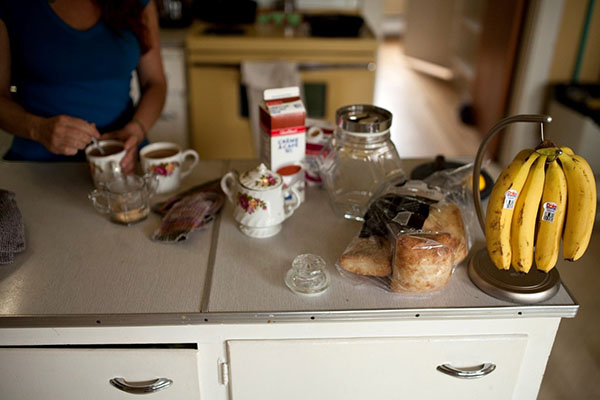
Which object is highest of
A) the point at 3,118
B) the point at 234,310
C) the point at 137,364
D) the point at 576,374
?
the point at 3,118

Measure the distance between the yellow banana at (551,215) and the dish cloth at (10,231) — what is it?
99 centimetres

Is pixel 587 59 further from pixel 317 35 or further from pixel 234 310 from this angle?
pixel 234 310

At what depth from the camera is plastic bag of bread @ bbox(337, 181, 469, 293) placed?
1.02 m

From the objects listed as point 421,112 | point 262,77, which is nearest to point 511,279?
point 262,77

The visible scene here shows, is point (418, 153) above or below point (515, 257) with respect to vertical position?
below

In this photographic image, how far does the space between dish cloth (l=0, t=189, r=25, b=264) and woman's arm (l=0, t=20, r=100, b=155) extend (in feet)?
0.69

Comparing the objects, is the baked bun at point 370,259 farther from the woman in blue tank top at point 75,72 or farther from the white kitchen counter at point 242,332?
the woman in blue tank top at point 75,72

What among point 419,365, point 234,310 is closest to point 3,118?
point 234,310

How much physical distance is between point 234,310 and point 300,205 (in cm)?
40

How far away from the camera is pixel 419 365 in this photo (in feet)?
3.53

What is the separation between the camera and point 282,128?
121 centimetres

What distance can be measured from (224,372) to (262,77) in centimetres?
188

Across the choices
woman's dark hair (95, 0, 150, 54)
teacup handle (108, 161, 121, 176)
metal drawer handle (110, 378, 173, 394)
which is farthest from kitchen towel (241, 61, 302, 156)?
metal drawer handle (110, 378, 173, 394)

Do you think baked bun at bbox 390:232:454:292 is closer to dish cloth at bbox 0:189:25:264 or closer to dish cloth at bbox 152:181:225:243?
dish cloth at bbox 152:181:225:243
